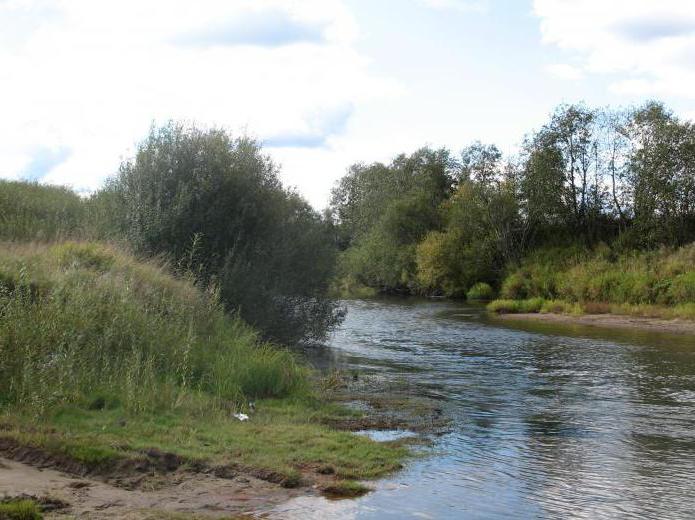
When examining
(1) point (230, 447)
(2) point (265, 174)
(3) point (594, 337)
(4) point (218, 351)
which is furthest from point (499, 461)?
(3) point (594, 337)

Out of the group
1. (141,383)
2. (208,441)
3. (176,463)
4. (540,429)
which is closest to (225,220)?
(141,383)

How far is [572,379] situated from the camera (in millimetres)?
19531

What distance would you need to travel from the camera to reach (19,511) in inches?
256

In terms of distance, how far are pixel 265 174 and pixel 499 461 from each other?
1448 centimetres

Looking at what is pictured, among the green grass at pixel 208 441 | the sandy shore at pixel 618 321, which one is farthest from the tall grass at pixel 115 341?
the sandy shore at pixel 618 321

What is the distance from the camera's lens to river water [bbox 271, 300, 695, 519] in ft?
29.2

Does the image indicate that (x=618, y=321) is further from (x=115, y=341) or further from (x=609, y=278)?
(x=115, y=341)

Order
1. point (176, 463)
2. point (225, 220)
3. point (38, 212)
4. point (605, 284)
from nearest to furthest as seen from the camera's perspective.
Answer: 1. point (176, 463)
2. point (225, 220)
3. point (38, 212)
4. point (605, 284)

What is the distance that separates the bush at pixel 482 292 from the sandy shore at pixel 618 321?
40.5 feet

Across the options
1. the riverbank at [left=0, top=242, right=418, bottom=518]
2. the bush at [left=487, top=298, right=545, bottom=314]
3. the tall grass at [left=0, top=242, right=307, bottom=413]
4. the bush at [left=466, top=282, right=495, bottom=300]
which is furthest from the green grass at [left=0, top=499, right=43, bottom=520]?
the bush at [left=466, top=282, right=495, bottom=300]

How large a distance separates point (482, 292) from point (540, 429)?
42981 millimetres

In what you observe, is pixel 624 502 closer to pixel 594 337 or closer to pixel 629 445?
pixel 629 445

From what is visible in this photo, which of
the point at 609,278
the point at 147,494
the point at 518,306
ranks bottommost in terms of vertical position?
the point at 147,494

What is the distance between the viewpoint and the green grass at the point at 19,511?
6430mm
